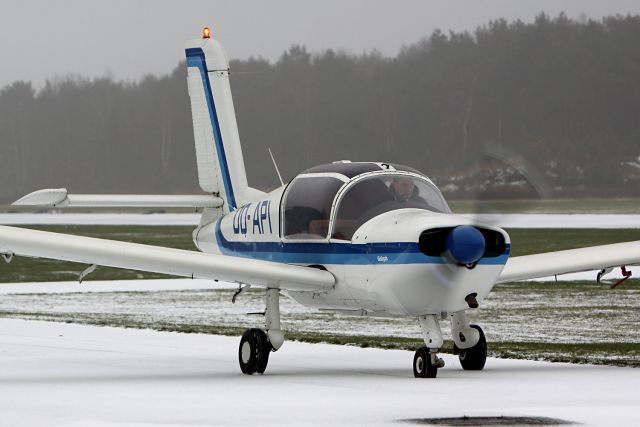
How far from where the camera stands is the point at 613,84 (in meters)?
76.3

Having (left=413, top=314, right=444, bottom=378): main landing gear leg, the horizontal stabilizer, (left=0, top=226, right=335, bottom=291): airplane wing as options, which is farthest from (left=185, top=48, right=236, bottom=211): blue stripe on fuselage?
(left=413, top=314, right=444, bottom=378): main landing gear leg

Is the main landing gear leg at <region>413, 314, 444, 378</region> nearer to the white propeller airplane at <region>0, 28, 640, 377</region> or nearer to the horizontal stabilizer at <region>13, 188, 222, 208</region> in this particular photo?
the white propeller airplane at <region>0, 28, 640, 377</region>

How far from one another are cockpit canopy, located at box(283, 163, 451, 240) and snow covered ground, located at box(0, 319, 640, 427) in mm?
1719

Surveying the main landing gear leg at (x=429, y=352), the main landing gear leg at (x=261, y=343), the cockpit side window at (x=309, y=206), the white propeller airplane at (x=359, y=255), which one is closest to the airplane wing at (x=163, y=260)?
the white propeller airplane at (x=359, y=255)

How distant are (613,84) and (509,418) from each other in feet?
225

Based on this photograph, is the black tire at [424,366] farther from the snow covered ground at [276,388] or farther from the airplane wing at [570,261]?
the airplane wing at [570,261]

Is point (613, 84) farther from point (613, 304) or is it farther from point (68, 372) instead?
point (68, 372)

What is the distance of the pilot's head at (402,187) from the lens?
1435 centimetres

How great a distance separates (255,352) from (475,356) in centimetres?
259

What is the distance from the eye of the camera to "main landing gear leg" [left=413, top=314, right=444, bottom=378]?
44.7 feet

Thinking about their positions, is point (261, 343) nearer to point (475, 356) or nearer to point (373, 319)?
point (475, 356)

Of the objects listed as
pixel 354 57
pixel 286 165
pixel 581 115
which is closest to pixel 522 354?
pixel 286 165

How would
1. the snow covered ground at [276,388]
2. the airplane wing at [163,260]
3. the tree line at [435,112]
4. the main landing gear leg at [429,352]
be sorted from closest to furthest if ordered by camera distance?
the snow covered ground at [276,388], the main landing gear leg at [429,352], the airplane wing at [163,260], the tree line at [435,112]

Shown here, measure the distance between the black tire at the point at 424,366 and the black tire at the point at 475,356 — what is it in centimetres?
127
